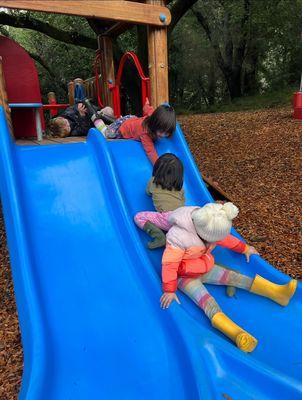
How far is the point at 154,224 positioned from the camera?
3.19 m

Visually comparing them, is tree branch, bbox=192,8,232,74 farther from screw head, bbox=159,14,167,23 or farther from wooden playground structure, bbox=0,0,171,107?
Answer: screw head, bbox=159,14,167,23

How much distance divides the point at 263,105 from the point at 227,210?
13.3 meters

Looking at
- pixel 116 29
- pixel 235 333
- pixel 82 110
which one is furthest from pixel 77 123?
pixel 235 333

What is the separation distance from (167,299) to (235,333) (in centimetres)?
49

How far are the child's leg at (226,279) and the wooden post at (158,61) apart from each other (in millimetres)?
2712

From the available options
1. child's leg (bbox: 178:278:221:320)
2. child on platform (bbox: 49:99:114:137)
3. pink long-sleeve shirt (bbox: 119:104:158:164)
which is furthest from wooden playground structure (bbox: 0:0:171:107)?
child's leg (bbox: 178:278:221:320)

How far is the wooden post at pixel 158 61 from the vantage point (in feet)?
15.1

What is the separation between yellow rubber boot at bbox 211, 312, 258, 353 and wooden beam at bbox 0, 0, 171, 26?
3385 mm

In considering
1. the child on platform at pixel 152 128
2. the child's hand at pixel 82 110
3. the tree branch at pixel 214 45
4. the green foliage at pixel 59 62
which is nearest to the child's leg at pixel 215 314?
the child on platform at pixel 152 128

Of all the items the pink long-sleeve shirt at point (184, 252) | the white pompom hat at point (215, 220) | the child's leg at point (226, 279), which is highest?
the white pompom hat at point (215, 220)

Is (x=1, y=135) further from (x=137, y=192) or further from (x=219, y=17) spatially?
(x=219, y=17)

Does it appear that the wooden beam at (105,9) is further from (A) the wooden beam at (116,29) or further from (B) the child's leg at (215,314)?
(B) the child's leg at (215,314)

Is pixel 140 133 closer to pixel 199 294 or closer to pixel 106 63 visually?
pixel 199 294

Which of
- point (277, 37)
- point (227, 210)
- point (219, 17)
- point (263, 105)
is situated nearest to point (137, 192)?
point (227, 210)
